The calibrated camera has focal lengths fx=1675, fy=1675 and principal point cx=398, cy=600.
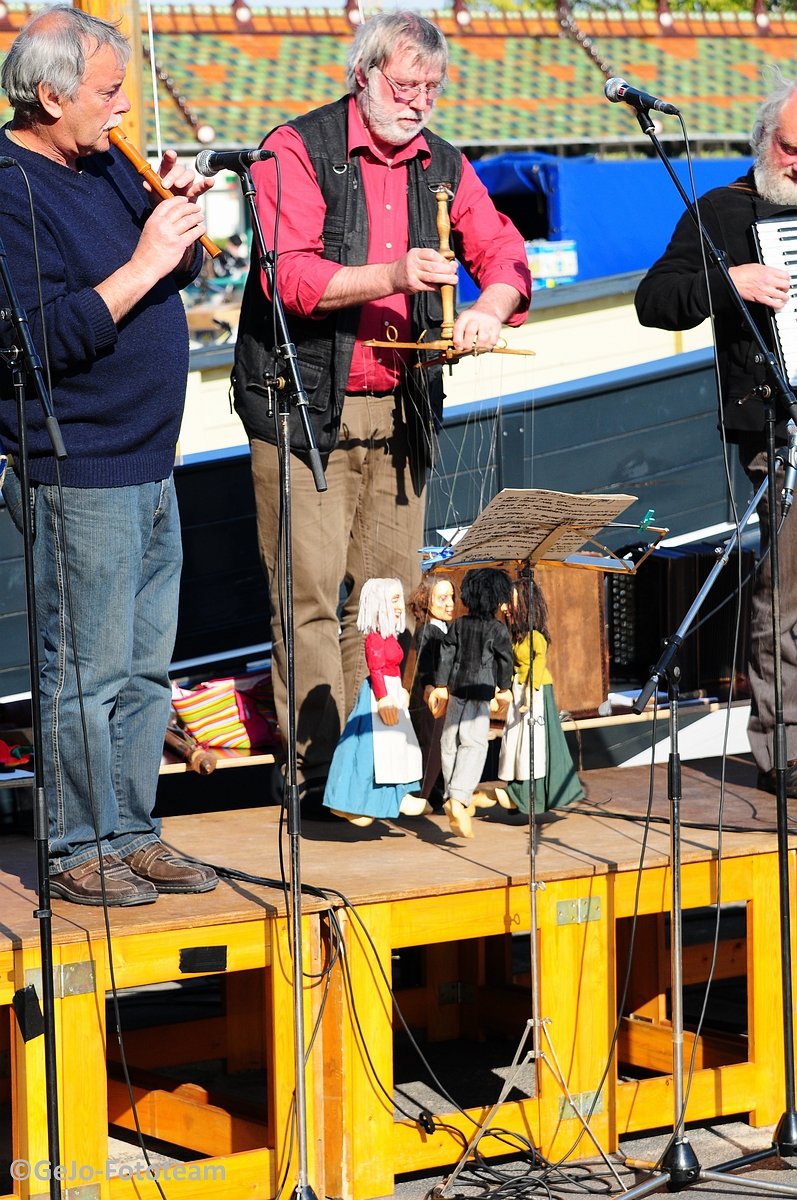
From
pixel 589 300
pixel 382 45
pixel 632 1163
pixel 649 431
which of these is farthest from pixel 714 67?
pixel 632 1163

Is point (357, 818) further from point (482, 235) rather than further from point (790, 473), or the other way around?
point (482, 235)

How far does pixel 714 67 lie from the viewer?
1764 centimetres

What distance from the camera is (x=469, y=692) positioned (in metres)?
4.18

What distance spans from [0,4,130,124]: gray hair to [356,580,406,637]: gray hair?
1356 mm

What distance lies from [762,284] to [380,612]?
1.36 m

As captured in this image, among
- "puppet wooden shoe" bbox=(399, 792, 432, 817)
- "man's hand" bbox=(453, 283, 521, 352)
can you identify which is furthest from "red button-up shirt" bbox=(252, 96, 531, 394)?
"puppet wooden shoe" bbox=(399, 792, 432, 817)

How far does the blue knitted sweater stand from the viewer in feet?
11.5

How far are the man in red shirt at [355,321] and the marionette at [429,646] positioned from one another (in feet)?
0.89

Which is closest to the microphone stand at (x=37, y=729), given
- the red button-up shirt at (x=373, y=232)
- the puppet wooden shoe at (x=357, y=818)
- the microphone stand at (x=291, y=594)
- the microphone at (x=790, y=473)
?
the microphone stand at (x=291, y=594)

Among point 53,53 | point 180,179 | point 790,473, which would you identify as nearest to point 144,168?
point 180,179

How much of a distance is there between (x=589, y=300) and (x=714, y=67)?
9803mm

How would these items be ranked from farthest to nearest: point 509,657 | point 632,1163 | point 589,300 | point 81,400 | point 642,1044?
point 589,300 → point 642,1044 → point 509,657 → point 632,1163 → point 81,400

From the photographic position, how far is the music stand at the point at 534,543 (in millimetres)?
3766

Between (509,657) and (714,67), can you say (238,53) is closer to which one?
(714,67)
